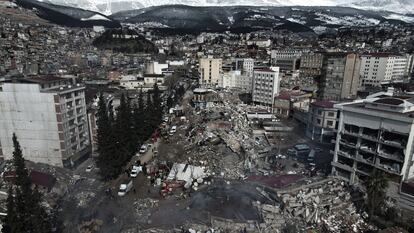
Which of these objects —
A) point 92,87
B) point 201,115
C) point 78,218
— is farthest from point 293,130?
point 92,87

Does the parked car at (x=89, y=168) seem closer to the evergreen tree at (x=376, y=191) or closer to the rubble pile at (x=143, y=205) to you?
the rubble pile at (x=143, y=205)

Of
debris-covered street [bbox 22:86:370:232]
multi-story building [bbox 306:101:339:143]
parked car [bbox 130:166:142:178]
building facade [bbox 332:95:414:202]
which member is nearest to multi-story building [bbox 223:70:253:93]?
multi-story building [bbox 306:101:339:143]

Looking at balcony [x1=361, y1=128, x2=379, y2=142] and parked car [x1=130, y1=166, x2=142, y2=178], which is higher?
balcony [x1=361, y1=128, x2=379, y2=142]

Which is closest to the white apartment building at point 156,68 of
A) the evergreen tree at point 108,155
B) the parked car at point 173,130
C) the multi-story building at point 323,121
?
the parked car at point 173,130

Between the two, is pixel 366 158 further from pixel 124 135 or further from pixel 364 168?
pixel 124 135

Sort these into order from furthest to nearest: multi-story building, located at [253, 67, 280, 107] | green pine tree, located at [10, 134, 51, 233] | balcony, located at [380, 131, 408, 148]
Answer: multi-story building, located at [253, 67, 280, 107]
balcony, located at [380, 131, 408, 148]
green pine tree, located at [10, 134, 51, 233]

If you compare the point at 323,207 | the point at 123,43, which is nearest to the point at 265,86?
the point at 323,207

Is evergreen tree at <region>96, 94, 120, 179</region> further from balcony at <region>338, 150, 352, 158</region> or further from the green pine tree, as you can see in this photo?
balcony at <region>338, 150, 352, 158</region>

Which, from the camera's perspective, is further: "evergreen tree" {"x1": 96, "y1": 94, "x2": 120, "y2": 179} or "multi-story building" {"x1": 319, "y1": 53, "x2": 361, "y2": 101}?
"multi-story building" {"x1": 319, "y1": 53, "x2": 361, "y2": 101}
